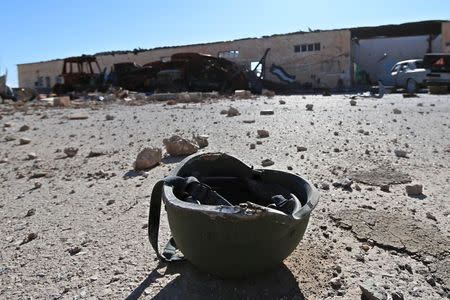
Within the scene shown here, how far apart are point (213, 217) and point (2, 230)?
249 centimetres

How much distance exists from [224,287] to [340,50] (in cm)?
2854

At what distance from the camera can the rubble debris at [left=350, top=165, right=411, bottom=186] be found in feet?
14.4

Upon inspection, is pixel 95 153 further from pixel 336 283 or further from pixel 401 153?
pixel 336 283

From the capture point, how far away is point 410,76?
2019cm

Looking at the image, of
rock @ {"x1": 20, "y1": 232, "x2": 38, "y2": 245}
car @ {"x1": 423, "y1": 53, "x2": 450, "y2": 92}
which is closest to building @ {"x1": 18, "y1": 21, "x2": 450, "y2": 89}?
car @ {"x1": 423, "y1": 53, "x2": 450, "y2": 92}

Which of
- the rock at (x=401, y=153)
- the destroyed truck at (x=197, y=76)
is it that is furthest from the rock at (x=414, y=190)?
the destroyed truck at (x=197, y=76)

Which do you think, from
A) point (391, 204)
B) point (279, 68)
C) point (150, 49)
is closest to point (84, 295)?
point (391, 204)

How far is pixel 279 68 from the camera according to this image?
31.4 metres

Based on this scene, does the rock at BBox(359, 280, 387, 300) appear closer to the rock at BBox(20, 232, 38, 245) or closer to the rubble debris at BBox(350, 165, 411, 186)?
the rubble debris at BBox(350, 165, 411, 186)

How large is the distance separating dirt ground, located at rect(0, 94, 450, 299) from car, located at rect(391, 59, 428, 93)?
13391 millimetres

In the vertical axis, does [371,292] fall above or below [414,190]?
below

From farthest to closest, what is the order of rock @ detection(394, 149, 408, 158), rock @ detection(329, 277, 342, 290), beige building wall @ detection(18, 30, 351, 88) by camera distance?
beige building wall @ detection(18, 30, 351, 88) → rock @ detection(394, 149, 408, 158) → rock @ detection(329, 277, 342, 290)

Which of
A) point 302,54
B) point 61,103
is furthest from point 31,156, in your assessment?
point 302,54

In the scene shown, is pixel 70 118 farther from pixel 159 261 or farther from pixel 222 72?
pixel 222 72
